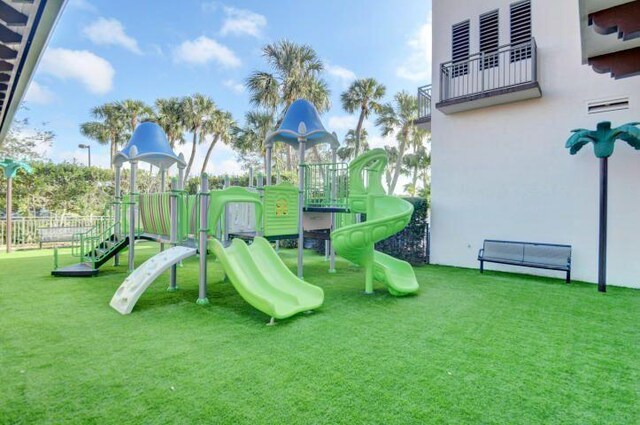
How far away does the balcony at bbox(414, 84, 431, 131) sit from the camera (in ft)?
37.2

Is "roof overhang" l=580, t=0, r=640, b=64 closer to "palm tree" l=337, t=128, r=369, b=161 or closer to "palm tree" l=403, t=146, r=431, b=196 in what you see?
"palm tree" l=403, t=146, r=431, b=196

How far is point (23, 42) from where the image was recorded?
2541 millimetres

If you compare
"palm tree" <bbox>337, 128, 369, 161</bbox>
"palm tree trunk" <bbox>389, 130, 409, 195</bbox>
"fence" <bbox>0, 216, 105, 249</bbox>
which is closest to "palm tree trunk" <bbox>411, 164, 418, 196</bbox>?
"palm tree trunk" <bbox>389, 130, 409, 195</bbox>

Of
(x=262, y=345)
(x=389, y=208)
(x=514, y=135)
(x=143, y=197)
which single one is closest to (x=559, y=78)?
(x=514, y=135)

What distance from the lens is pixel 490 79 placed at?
30.7 ft

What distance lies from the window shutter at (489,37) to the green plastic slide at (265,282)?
26.8ft

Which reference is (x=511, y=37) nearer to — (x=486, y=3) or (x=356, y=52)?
(x=486, y=3)

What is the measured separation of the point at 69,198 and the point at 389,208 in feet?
60.1

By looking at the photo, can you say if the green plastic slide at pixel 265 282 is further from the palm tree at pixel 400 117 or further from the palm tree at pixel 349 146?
the palm tree at pixel 349 146

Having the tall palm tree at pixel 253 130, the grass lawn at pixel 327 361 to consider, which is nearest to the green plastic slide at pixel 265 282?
the grass lawn at pixel 327 361

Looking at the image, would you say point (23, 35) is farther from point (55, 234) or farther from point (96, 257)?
point (55, 234)

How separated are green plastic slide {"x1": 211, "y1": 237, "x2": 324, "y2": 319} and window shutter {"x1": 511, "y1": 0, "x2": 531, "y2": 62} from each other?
27.3 feet

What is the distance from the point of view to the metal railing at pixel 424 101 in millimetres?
11422

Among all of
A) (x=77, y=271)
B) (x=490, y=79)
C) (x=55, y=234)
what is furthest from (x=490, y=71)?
(x=55, y=234)
